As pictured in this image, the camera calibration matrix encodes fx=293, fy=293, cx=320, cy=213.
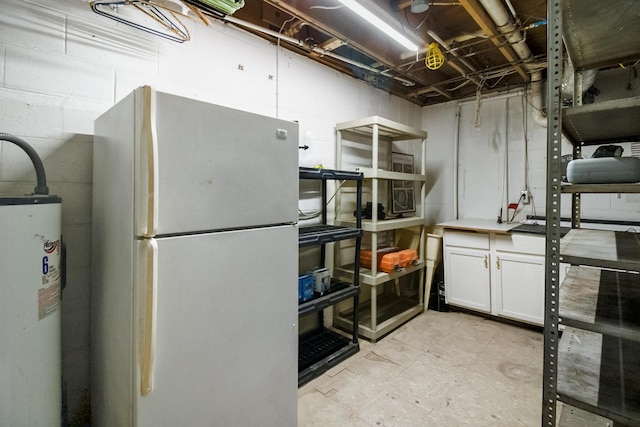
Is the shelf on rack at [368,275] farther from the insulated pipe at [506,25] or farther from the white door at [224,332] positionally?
the insulated pipe at [506,25]

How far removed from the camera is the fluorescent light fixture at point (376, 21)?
1718 millimetres

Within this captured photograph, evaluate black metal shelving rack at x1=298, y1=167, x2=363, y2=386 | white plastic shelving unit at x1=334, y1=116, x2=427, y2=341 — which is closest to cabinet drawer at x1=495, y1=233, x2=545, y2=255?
white plastic shelving unit at x1=334, y1=116, x2=427, y2=341

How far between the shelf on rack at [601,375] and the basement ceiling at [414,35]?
2.00m

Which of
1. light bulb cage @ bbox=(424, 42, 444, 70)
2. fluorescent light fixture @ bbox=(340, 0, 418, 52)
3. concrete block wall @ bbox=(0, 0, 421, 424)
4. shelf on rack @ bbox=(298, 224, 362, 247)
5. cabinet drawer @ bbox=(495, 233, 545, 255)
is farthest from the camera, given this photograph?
cabinet drawer @ bbox=(495, 233, 545, 255)

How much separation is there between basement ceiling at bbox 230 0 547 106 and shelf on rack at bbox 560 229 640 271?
1.53m

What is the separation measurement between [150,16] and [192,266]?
1.48 metres

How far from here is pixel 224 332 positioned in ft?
4.11

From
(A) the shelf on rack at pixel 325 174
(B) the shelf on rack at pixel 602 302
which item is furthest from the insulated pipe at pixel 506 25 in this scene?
(B) the shelf on rack at pixel 602 302

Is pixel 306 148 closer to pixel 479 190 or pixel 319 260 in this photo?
pixel 319 260

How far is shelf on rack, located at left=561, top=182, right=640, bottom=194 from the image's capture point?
985 millimetres

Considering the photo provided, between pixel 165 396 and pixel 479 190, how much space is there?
374cm

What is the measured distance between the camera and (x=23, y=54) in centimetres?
135

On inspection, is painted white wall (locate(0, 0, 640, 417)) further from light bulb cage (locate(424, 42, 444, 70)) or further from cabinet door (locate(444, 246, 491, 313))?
cabinet door (locate(444, 246, 491, 313))

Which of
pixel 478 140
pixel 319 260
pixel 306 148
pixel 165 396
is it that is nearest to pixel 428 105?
pixel 478 140
